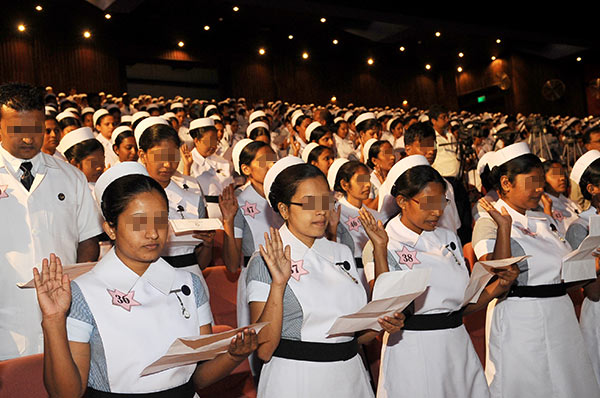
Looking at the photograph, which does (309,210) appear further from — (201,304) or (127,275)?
(127,275)

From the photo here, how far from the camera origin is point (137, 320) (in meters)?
1.61

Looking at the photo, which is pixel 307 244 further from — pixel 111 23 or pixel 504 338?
pixel 111 23

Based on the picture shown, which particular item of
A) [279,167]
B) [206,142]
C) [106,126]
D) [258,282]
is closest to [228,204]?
[279,167]

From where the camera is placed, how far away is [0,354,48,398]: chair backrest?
183 centimetres

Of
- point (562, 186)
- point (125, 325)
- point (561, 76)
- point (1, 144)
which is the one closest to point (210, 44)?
point (561, 76)

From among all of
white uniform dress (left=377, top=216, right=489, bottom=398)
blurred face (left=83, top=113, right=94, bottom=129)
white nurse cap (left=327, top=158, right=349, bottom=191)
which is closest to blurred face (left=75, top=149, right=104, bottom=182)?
white nurse cap (left=327, top=158, right=349, bottom=191)

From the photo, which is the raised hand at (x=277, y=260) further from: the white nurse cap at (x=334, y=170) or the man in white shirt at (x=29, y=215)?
the white nurse cap at (x=334, y=170)

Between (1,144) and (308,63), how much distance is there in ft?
60.7

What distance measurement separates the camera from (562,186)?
486 centimetres

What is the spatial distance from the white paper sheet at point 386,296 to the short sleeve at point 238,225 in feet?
4.44

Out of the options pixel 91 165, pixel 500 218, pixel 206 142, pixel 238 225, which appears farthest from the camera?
pixel 206 142

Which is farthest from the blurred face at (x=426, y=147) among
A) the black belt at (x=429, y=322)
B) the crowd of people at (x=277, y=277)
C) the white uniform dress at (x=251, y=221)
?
the black belt at (x=429, y=322)

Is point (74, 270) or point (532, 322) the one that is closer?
point (74, 270)

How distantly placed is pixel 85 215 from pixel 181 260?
0.65 meters
